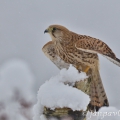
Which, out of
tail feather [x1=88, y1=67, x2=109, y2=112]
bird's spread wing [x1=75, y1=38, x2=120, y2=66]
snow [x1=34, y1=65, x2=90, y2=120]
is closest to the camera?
snow [x1=34, y1=65, x2=90, y2=120]

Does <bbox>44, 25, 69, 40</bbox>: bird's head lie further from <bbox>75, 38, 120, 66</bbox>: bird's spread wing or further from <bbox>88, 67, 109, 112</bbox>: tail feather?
<bbox>88, 67, 109, 112</bbox>: tail feather

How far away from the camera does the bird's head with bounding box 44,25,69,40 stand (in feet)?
10.9

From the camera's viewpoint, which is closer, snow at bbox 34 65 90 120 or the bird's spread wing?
snow at bbox 34 65 90 120

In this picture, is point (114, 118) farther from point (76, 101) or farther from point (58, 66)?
point (58, 66)

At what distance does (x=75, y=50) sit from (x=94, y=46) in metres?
0.30

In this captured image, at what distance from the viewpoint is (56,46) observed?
3.57 m

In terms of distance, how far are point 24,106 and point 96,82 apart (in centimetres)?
80

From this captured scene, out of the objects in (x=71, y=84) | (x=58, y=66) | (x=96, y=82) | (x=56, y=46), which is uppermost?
(x=56, y=46)

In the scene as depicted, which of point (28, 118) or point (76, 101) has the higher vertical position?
point (28, 118)

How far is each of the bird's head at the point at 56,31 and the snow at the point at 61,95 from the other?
1.03m

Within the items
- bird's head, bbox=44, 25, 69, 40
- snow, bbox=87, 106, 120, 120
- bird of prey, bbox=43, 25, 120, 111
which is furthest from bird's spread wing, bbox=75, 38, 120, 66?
snow, bbox=87, 106, 120, 120

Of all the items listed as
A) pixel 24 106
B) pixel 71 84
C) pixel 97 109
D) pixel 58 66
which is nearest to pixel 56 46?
pixel 58 66

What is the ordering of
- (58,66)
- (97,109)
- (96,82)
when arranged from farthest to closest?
1. (58,66)
2. (96,82)
3. (97,109)

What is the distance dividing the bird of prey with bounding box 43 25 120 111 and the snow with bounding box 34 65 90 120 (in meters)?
0.76
